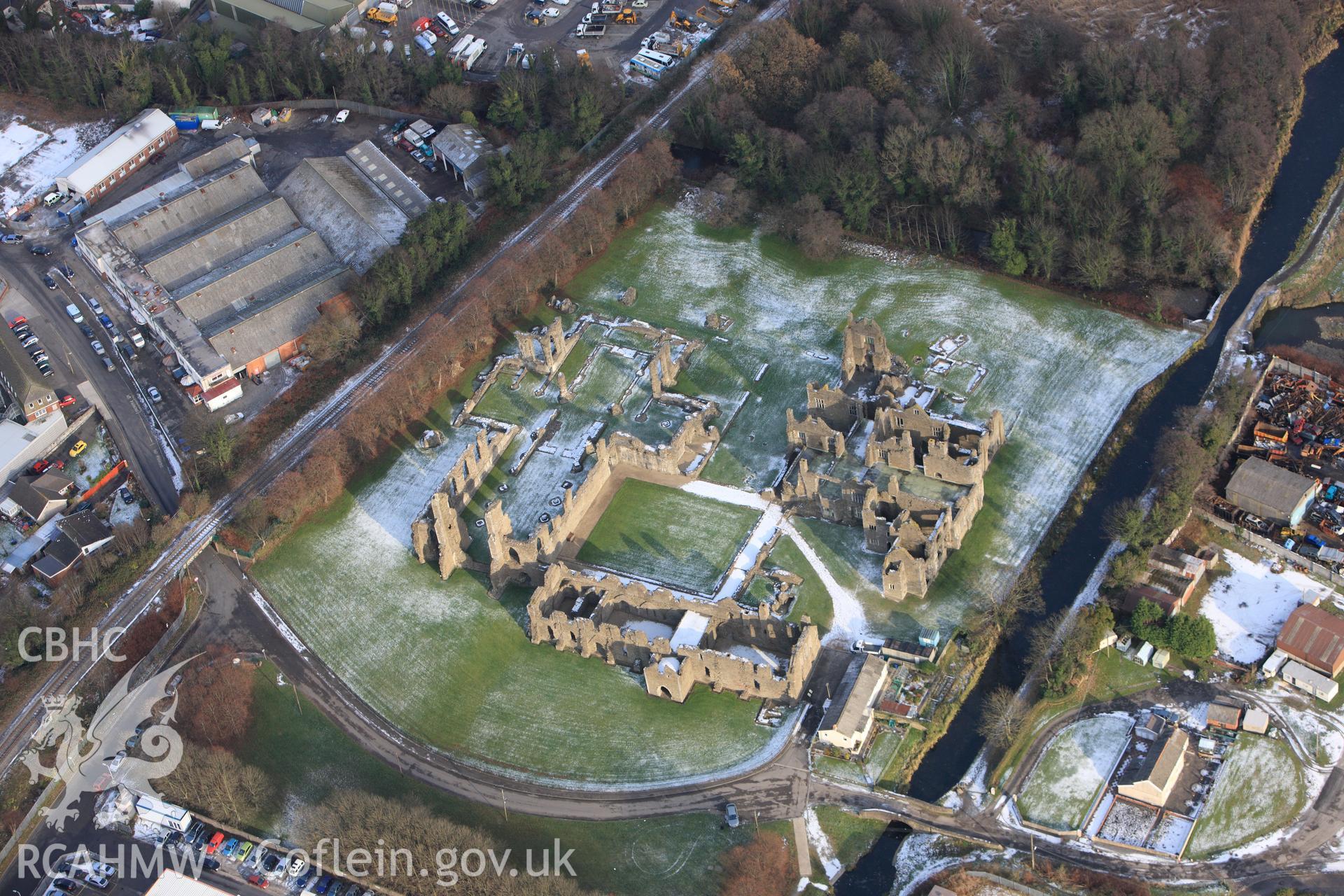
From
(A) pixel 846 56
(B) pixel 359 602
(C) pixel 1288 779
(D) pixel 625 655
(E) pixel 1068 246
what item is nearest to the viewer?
(C) pixel 1288 779

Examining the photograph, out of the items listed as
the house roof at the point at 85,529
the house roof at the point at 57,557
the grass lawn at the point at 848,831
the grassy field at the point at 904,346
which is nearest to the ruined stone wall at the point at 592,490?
the grassy field at the point at 904,346

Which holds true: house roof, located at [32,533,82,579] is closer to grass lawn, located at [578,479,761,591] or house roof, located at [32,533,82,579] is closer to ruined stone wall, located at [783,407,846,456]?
grass lawn, located at [578,479,761,591]

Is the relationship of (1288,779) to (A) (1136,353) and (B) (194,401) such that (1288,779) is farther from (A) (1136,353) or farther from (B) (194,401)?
(B) (194,401)

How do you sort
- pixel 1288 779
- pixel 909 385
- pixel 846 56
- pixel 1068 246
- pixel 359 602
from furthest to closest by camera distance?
pixel 846 56 < pixel 1068 246 < pixel 909 385 < pixel 359 602 < pixel 1288 779

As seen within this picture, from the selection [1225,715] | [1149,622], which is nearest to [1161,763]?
[1225,715]

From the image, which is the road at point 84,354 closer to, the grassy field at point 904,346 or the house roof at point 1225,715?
the grassy field at point 904,346

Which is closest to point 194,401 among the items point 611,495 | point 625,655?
point 611,495

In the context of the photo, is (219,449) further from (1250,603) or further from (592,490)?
(1250,603)

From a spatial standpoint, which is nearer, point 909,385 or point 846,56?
point 909,385
